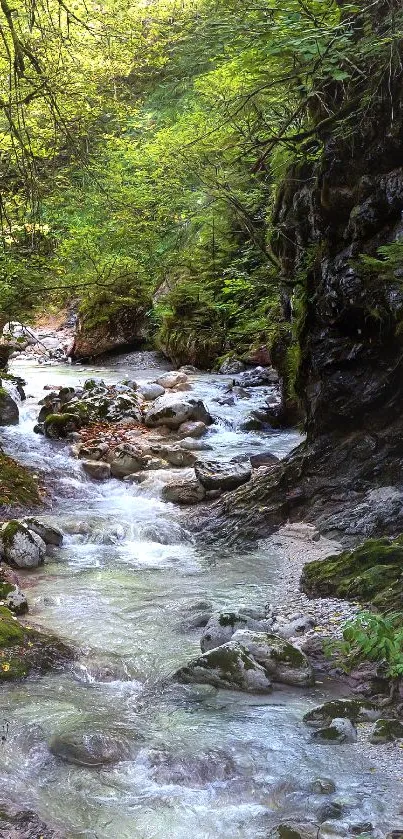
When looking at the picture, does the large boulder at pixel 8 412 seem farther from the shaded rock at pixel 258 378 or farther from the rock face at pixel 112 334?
the rock face at pixel 112 334

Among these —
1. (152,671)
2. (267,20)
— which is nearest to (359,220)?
(267,20)

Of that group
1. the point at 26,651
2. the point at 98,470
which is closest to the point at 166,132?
the point at 98,470

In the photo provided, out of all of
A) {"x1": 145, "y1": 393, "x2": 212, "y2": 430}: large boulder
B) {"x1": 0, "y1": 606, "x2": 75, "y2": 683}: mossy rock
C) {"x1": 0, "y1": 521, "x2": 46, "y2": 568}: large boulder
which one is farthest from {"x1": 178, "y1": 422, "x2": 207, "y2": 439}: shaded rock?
{"x1": 0, "y1": 606, "x2": 75, "y2": 683}: mossy rock

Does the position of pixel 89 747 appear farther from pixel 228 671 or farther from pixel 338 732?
pixel 338 732

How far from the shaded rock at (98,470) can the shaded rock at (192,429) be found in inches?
72.3

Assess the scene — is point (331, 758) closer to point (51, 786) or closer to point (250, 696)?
point (250, 696)

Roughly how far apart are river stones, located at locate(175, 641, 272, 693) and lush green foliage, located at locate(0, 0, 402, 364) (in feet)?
10.1

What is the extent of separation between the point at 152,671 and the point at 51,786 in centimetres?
139

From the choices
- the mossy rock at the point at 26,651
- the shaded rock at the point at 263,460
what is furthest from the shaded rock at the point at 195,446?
the mossy rock at the point at 26,651

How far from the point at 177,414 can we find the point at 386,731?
8.72m

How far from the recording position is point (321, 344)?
7809 millimetres

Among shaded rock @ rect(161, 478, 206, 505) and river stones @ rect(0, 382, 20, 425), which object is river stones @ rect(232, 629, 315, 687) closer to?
shaded rock @ rect(161, 478, 206, 505)

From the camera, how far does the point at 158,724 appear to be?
13.1 ft

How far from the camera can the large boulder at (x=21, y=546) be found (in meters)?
6.81
